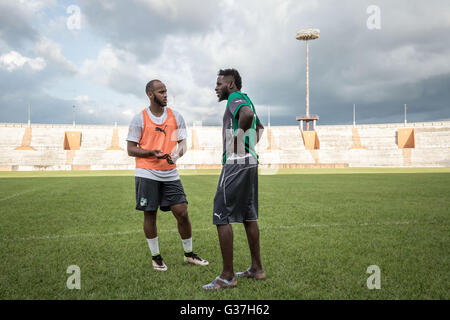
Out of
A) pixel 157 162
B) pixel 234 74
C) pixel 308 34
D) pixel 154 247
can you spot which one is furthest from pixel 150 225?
pixel 308 34

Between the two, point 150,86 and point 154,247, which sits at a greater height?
point 150,86

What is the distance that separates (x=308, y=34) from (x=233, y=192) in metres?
67.7

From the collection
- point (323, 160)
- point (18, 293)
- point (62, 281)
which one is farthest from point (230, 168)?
point (323, 160)

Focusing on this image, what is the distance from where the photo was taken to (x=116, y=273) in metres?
3.80

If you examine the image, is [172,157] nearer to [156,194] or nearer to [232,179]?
[156,194]

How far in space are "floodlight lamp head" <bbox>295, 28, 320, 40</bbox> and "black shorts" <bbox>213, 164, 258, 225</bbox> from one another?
67.5 meters

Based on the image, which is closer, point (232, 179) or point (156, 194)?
point (232, 179)

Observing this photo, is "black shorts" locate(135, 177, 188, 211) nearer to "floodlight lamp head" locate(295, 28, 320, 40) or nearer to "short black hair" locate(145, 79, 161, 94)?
"short black hair" locate(145, 79, 161, 94)

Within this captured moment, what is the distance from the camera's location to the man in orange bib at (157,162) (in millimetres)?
3955

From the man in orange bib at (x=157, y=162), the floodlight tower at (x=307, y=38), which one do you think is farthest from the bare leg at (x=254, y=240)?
the floodlight tower at (x=307, y=38)

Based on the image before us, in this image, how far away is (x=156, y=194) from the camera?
13.1ft

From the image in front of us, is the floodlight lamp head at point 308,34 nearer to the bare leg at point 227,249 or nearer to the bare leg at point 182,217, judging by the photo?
the bare leg at point 182,217

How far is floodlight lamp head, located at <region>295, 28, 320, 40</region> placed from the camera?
208 ft

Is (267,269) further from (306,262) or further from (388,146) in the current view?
(388,146)
